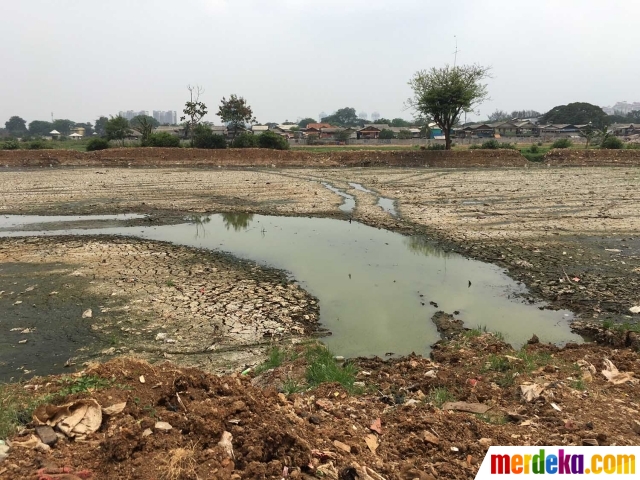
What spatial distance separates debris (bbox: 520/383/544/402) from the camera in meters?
4.63

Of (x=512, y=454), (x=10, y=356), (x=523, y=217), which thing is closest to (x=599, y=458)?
(x=512, y=454)

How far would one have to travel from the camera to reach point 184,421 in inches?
141

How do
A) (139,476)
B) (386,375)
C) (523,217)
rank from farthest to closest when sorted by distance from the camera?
(523,217), (386,375), (139,476)

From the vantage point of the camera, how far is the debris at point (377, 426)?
404 cm

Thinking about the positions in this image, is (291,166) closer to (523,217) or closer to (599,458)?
(523,217)

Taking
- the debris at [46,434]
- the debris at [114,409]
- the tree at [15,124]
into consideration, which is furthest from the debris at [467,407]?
the tree at [15,124]

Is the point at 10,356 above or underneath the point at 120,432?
underneath

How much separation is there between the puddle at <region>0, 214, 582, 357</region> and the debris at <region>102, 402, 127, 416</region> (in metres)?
3.52

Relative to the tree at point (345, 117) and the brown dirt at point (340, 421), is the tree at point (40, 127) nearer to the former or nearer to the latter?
the tree at point (345, 117)

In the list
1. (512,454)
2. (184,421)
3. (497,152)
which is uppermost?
(497,152)

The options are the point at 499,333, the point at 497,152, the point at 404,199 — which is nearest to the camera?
the point at 499,333

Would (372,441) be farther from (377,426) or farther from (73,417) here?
(73,417)

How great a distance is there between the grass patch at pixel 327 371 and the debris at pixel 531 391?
1.91 m

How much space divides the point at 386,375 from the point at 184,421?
2.87 metres
